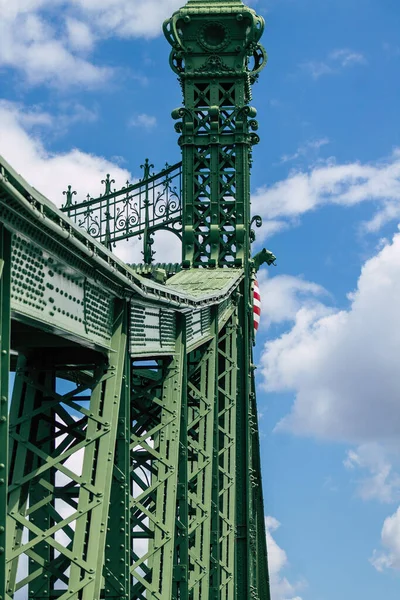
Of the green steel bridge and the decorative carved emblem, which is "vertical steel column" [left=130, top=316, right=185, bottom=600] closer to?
the green steel bridge

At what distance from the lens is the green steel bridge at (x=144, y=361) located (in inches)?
451

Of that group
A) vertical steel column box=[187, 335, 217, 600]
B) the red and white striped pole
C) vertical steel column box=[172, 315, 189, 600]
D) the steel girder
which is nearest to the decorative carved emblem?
the red and white striped pole

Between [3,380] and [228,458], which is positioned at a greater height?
[228,458]

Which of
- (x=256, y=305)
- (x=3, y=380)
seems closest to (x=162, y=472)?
(x=3, y=380)

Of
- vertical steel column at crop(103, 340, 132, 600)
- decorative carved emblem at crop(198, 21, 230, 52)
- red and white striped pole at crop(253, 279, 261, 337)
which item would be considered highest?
decorative carved emblem at crop(198, 21, 230, 52)

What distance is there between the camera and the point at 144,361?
21.3 metres

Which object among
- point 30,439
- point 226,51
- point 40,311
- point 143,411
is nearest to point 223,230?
point 226,51

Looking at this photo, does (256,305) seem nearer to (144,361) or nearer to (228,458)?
(228,458)

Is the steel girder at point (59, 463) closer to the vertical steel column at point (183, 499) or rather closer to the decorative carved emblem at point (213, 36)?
the vertical steel column at point (183, 499)

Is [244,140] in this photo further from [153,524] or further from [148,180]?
[153,524]

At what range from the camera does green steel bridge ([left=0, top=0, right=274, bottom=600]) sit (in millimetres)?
11453

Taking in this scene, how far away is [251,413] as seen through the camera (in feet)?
109

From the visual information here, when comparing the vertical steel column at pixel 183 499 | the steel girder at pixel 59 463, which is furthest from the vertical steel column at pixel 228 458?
the steel girder at pixel 59 463

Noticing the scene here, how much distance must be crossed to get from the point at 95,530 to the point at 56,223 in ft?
11.2
